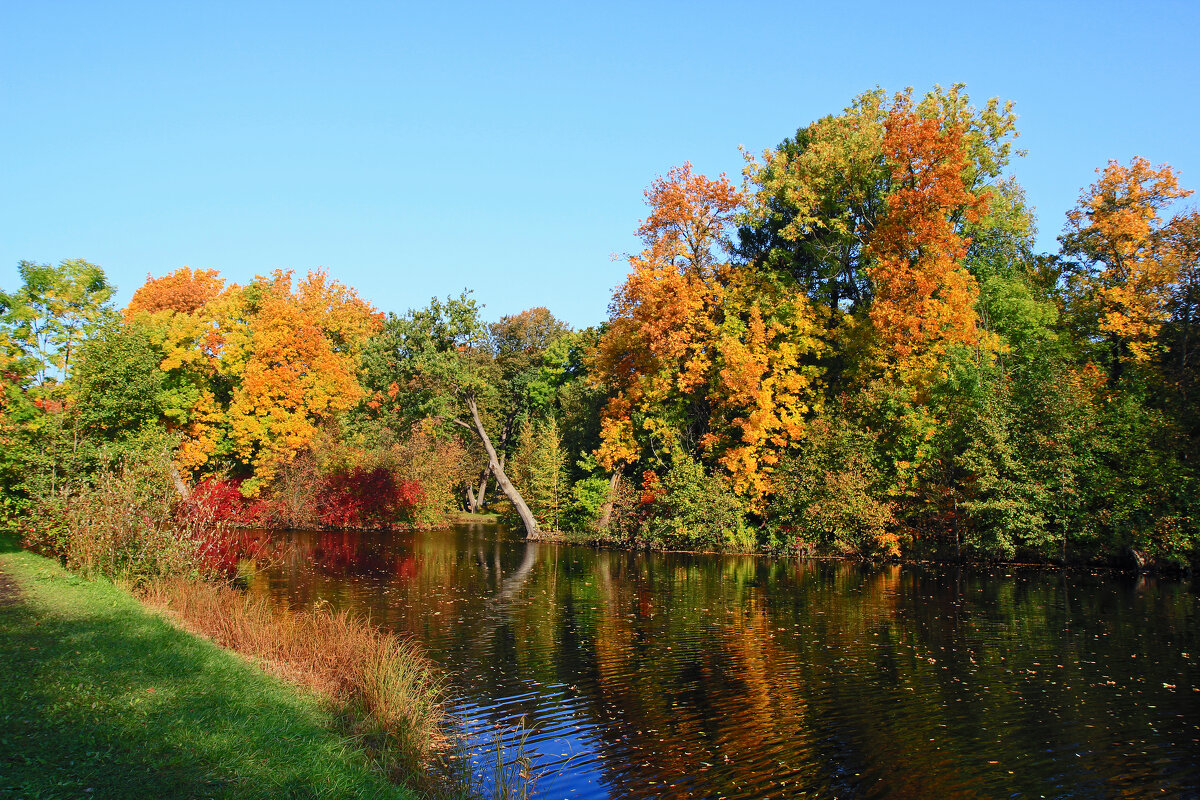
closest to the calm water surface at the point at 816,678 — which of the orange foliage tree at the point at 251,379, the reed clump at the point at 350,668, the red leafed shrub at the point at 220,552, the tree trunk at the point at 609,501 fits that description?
the reed clump at the point at 350,668

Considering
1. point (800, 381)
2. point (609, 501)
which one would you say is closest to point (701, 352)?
point (800, 381)

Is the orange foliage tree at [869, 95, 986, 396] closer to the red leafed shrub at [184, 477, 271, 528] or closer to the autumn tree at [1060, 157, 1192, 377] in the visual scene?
the autumn tree at [1060, 157, 1192, 377]

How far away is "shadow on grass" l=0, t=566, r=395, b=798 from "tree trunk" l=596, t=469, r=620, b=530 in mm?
27530

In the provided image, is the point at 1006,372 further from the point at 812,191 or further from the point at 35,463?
the point at 35,463

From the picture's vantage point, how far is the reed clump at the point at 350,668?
336 inches

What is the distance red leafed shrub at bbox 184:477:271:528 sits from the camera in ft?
56.1

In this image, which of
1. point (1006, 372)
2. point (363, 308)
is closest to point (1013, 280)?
point (1006, 372)

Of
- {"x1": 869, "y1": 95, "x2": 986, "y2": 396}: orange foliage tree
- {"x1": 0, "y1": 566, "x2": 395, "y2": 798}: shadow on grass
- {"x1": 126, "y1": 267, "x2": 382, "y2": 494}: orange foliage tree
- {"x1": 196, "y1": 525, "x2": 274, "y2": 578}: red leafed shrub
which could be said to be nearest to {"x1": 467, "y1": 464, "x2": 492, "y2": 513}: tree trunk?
{"x1": 126, "y1": 267, "x2": 382, "y2": 494}: orange foliage tree

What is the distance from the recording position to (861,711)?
10.9m

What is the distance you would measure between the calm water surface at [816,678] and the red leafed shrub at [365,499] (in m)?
17.3

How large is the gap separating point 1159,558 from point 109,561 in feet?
99.1

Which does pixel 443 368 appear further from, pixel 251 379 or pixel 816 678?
pixel 816 678

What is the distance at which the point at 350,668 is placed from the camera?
10.4m

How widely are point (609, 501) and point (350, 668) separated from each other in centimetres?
2731
